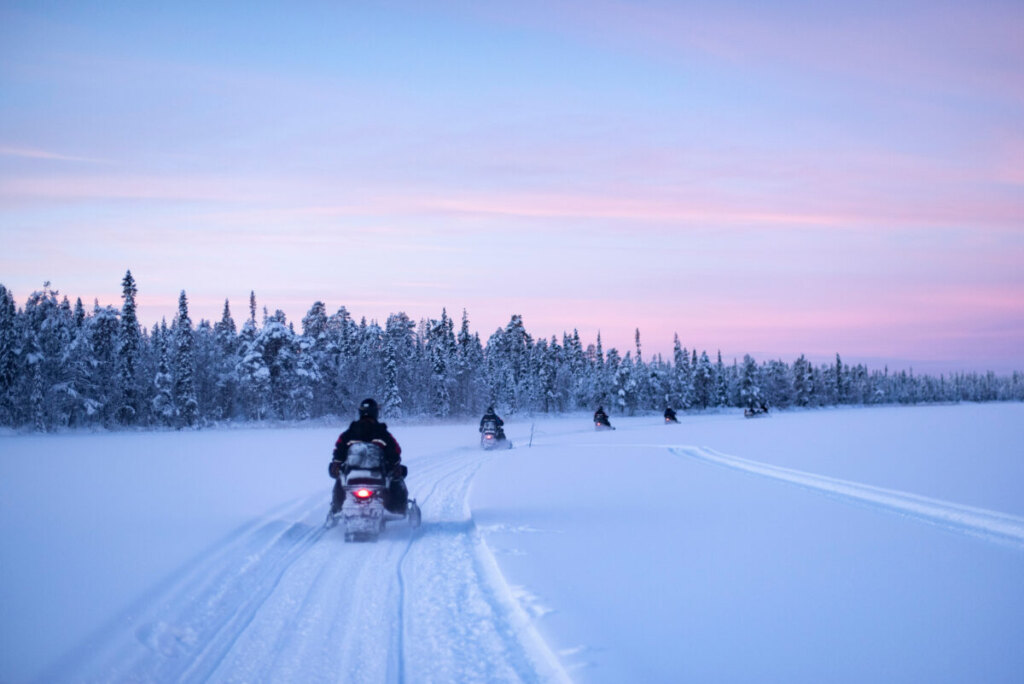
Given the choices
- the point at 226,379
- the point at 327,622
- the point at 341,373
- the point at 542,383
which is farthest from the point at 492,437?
the point at 542,383

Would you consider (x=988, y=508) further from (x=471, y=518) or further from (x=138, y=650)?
(x=138, y=650)

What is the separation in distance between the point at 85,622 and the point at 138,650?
0.93m

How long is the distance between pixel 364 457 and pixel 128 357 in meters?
62.8

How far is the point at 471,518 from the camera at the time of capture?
11.9m

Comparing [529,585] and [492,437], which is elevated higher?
[529,585]

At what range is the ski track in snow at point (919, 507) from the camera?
10130 millimetres

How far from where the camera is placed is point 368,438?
1047 cm

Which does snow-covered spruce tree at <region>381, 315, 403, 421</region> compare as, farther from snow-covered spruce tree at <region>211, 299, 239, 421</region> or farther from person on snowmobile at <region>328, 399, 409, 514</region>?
person on snowmobile at <region>328, 399, 409, 514</region>

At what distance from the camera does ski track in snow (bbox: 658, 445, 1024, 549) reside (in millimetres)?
10130

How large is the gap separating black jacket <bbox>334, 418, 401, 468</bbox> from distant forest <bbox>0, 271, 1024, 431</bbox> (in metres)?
50.4

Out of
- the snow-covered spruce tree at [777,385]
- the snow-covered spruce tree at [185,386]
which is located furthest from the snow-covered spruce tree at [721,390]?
the snow-covered spruce tree at [185,386]

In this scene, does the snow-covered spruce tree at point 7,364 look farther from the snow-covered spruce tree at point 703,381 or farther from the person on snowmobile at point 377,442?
the snow-covered spruce tree at point 703,381

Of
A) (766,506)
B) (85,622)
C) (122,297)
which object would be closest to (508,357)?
(122,297)

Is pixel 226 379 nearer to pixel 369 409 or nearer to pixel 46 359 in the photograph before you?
pixel 46 359
